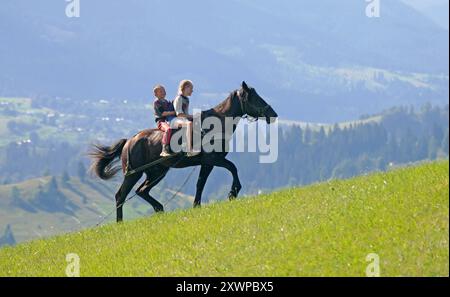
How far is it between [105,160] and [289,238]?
43.2ft

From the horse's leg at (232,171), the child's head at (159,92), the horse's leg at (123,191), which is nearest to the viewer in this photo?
the horse's leg at (232,171)

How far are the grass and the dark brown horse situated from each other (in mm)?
1504

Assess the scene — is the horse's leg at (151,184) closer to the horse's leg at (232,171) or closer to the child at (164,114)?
the child at (164,114)

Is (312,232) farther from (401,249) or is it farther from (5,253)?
(5,253)

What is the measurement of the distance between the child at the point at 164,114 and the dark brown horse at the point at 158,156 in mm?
440

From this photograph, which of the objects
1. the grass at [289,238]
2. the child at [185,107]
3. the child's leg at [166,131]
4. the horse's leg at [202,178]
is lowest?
the grass at [289,238]

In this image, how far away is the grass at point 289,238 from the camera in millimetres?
18344

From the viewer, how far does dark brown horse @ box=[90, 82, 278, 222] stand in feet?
93.5

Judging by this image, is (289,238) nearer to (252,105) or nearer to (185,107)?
(185,107)

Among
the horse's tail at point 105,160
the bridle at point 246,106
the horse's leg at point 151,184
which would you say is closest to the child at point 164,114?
the horse's leg at point 151,184

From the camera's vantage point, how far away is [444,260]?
1728cm

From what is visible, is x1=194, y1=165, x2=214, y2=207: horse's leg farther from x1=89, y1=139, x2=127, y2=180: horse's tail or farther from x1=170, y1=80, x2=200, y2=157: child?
x1=89, y1=139, x2=127, y2=180: horse's tail

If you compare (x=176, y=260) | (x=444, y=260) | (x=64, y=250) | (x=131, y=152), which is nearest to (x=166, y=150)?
(x=131, y=152)
